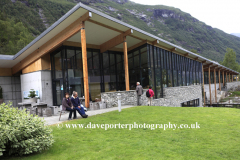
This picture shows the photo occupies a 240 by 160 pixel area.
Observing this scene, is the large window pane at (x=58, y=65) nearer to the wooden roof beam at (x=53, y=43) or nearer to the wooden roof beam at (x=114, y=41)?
the wooden roof beam at (x=53, y=43)

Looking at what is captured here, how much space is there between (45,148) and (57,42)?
11.1m

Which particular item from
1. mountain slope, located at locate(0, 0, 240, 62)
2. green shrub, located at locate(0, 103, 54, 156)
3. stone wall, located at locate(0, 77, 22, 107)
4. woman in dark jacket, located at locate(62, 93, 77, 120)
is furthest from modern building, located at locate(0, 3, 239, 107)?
mountain slope, located at locate(0, 0, 240, 62)

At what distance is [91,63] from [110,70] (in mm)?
2591

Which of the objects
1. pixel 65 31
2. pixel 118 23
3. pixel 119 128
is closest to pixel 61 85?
pixel 65 31

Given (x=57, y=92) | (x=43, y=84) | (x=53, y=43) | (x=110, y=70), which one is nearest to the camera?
(x=53, y=43)

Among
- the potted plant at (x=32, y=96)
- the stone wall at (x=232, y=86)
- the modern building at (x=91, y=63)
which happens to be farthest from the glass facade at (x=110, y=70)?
the stone wall at (x=232, y=86)

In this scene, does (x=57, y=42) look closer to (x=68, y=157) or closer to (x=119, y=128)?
(x=119, y=128)

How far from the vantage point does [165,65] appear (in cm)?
2067

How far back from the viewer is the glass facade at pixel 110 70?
15945mm

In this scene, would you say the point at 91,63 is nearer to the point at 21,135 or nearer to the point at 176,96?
the point at 176,96

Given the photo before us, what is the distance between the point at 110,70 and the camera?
19.3 m

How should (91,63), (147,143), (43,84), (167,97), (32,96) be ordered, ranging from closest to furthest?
(147,143), (32,96), (43,84), (91,63), (167,97)

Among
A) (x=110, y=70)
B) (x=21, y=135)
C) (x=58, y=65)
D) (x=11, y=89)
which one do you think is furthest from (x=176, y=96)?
(x=21, y=135)

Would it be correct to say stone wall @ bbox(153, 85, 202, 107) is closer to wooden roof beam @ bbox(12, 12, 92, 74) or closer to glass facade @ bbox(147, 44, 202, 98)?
glass facade @ bbox(147, 44, 202, 98)
